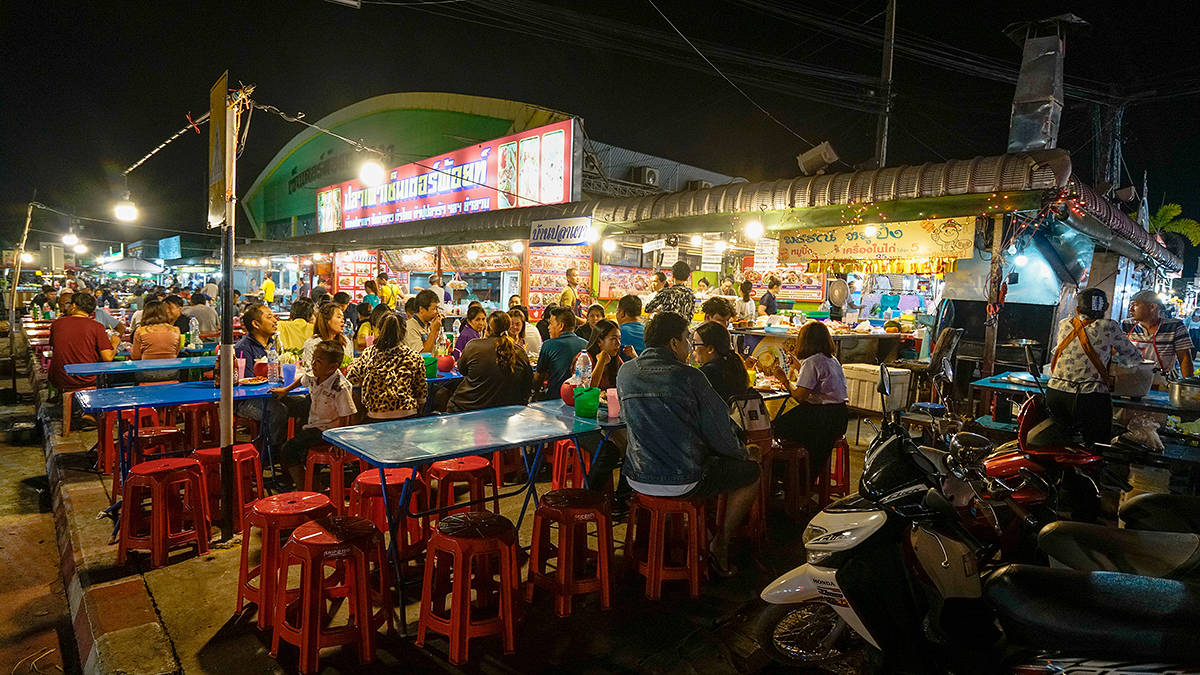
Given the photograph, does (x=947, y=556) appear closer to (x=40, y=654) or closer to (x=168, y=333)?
(x=40, y=654)

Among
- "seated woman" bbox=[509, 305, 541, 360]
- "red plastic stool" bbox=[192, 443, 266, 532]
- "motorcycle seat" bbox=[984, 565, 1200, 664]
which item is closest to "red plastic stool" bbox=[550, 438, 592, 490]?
"seated woman" bbox=[509, 305, 541, 360]

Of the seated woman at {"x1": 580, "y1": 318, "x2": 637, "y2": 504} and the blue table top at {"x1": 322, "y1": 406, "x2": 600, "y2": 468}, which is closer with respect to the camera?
the blue table top at {"x1": 322, "y1": 406, "x2": 600, "y2": 468}

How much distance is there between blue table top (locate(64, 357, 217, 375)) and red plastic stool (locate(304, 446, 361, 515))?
2.86 metres

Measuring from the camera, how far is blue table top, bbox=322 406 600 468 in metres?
3.42

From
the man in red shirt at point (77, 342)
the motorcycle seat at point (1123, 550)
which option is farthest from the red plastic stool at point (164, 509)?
the motorcycle seat at point (1123, 550)

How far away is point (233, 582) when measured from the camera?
13.3ft

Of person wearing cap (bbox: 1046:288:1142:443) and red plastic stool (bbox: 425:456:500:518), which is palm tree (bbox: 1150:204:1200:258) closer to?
person wearing cap (bbox: 1046:288:1142:443)

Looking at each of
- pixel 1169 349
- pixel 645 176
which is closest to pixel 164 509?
pixel 1169 349

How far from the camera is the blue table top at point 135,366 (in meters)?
6.61

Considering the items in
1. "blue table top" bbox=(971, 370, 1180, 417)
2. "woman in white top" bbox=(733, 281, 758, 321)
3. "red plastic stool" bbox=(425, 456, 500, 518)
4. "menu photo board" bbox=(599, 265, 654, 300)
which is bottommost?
"red plastic stool" bbox=(425, 456, 500, 518)

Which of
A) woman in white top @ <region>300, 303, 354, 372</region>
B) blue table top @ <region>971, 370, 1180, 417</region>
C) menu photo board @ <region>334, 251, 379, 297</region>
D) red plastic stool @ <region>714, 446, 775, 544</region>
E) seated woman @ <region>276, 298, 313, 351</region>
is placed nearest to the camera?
red plastic stool @ <region>714, 446, 775, 544</region>

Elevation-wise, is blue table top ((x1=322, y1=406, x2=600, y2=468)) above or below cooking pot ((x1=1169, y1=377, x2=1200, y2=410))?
below

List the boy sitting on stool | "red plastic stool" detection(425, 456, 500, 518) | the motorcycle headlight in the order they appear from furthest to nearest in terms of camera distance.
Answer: the boy sitting on stool, "red plastic stool" detection(425, 456, 500, 518), the motorcycle headlight

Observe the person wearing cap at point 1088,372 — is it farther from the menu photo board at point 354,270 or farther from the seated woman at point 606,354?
the menu photo board at point 354,270
